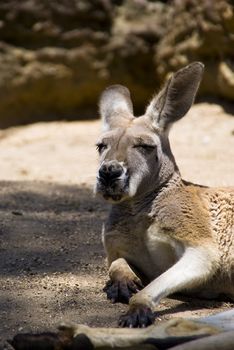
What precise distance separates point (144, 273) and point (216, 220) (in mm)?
476

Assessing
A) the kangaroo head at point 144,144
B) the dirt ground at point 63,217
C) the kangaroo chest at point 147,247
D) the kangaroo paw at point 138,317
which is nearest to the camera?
the kangaroo paw at point 138,317

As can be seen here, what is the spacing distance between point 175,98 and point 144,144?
0.37 m

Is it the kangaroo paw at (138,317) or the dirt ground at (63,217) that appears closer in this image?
the kangaroo paw at (138,317)

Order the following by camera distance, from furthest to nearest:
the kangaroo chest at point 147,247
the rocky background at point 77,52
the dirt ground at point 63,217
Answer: the rocky background at point 77,52 < the kangaroo chest at point 147,247 < the dirt ground at point 63,217

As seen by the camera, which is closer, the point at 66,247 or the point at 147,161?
the point at 147,161

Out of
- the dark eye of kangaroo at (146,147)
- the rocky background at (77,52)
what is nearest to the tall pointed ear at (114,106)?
the dark eye of kangaroo at (146,147)

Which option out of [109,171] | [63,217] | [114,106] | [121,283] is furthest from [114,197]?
[63,217]

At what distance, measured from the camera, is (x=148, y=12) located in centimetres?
1077

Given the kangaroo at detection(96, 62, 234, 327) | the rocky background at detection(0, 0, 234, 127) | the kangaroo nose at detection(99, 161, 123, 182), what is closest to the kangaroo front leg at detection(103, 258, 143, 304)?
the kangaroo at detection(96, 62, 234, 327)

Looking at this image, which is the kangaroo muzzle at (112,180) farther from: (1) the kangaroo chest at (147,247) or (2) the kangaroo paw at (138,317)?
(2) the kangaroo paw at (138,317)

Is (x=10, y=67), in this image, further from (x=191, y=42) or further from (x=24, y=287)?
(x=24, y=287)

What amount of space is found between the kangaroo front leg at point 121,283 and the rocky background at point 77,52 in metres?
6.27

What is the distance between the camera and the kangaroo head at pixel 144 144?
4.18 metres

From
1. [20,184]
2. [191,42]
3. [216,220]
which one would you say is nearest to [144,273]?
[216,220]
